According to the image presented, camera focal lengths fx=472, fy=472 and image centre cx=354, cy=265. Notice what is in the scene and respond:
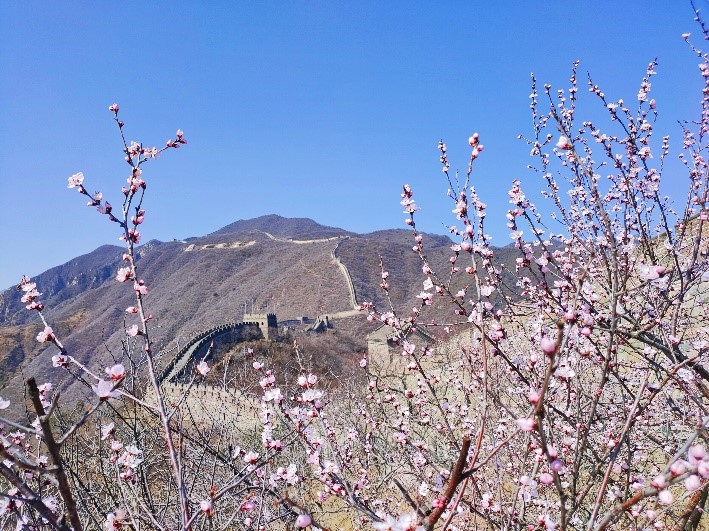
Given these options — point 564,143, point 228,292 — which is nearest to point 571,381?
point 564,143

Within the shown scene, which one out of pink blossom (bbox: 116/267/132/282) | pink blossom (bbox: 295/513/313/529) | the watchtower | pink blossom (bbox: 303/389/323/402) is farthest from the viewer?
the watchtower

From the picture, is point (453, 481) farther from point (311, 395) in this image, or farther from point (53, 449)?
point (311, 395)

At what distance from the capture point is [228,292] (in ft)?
352

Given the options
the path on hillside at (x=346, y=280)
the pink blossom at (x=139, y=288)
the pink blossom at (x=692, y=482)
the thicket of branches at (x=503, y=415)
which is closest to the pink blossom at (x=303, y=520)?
the thicket of branches at (x=503, y=415)

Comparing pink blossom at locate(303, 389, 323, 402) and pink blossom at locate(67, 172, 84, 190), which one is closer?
pink blossom at locate(303, 389, 323, 402)

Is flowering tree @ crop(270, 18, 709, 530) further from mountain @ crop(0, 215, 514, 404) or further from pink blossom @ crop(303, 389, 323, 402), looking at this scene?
mountain @ crop(0, 215, 514, 404)

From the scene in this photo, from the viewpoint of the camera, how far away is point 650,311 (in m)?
3.51

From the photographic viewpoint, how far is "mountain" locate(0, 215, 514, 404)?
83.6 metres

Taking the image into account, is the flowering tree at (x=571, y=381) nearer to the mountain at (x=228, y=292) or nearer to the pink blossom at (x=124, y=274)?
the pink blossom at (x=124, y=274)

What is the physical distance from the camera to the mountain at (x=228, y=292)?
8356 cm

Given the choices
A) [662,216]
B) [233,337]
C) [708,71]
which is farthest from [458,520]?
[233,337]

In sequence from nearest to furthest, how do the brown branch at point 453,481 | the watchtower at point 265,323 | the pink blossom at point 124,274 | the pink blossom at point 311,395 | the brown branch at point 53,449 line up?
the brown branch at point 53,449, the brown branch at point 453,481, the pink blossom at point 311,395, the pink blossom at point 124,274, the watchtower at point 265,323

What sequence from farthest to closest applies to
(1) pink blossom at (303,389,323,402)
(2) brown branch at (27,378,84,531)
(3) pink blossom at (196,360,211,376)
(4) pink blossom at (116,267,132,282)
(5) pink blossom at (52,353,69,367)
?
1. (4) pink blossom at (116,267,132,282)
2. (5) pink blossom at (52,353,69,367)
3. (3) pink blossom at (196,360,211,376)
4. (1) pink blossom at (303,389,323,402)
5. (2) brown branch at (27,378,84,531)

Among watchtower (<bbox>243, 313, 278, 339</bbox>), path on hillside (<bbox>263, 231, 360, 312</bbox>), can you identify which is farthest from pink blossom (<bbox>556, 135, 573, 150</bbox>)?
path on hillside (<bbox>263, 231, 360, 312</bbox>)
